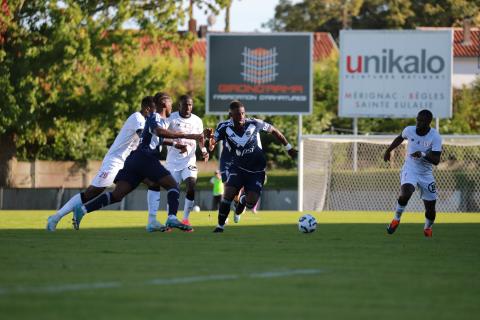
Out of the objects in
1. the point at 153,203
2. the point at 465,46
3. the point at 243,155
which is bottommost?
the point at 153,203

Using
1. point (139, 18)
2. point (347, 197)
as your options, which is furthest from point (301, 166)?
point (139, 18)

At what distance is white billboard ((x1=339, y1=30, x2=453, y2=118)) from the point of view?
36562 millimetres

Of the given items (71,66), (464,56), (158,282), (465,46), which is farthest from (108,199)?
(464,56)

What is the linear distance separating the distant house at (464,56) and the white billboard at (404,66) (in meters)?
36.7

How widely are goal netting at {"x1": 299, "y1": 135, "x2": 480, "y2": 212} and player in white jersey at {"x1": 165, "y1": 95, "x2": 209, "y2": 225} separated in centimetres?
1568

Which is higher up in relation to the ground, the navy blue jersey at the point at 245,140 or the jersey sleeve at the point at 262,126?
the jersey sleeve at the point at 262,126

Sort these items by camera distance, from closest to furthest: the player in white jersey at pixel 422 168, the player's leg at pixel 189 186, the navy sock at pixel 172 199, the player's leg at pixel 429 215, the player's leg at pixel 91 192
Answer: the player's leg at pixel 91 192, the navy sock at pixel 172 199, the player in white jersey at pixel 422 168, the player's leg at pixel 429 215, the player's leg at pixel 189 186

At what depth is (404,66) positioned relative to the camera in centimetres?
3656

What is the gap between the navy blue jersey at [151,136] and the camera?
1482cm

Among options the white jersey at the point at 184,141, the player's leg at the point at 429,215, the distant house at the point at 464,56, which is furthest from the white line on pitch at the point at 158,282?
the distant house at the point at 464,56

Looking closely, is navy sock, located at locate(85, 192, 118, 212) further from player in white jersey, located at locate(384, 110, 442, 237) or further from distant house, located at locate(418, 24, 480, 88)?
distant house, located at locate(418, 24, 480, 88)

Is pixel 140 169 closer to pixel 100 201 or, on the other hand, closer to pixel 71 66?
pixel 100 201

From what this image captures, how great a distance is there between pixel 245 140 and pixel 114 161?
1905 millimetres

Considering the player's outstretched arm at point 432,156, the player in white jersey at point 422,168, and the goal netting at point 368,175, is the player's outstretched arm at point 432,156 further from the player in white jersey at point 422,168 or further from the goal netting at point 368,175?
the goal netting at point 368,175
